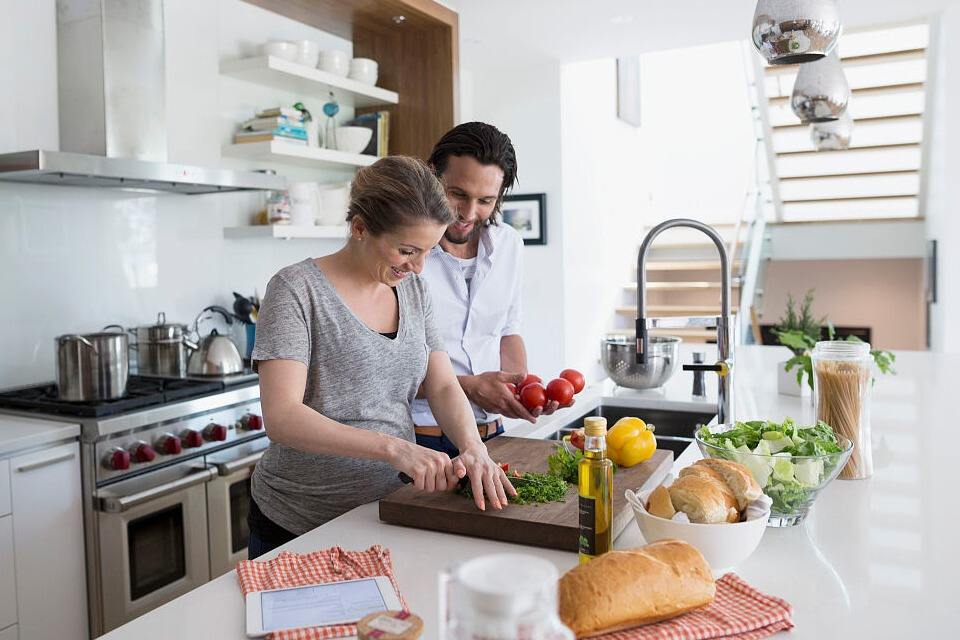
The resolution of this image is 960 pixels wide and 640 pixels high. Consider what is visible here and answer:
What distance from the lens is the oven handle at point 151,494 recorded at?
7.88 feet

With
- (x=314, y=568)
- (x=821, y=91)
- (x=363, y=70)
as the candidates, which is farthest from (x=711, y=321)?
(x=363, y=70)

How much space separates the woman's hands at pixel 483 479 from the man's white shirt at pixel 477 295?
0.71 metres

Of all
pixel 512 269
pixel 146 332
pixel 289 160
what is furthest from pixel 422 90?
pixel 512 269

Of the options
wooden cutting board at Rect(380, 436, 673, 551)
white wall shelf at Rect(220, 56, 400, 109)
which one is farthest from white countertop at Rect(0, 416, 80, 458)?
white wall shelf at Rect(220, 56, 400, 109)

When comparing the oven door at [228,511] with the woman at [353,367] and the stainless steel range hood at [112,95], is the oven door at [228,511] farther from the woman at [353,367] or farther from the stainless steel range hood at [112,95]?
the woman at [353,367]

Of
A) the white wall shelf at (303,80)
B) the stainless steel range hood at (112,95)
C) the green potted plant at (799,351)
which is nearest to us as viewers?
the green potted plant at (799,351)

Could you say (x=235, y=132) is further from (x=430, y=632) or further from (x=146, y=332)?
(x=430, y=632)

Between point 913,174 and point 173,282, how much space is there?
646 cm

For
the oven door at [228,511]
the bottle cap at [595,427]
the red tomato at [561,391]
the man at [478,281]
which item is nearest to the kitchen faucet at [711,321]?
the red tomato at [561,391]

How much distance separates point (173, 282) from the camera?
3359 mm

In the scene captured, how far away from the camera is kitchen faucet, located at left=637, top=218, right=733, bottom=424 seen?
73.5 inches

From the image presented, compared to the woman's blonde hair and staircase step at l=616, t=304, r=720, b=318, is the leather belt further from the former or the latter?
staircase step at l=616, t=304, r=720, b=318

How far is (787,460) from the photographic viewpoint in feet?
4.39

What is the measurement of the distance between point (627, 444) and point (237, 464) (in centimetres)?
166
